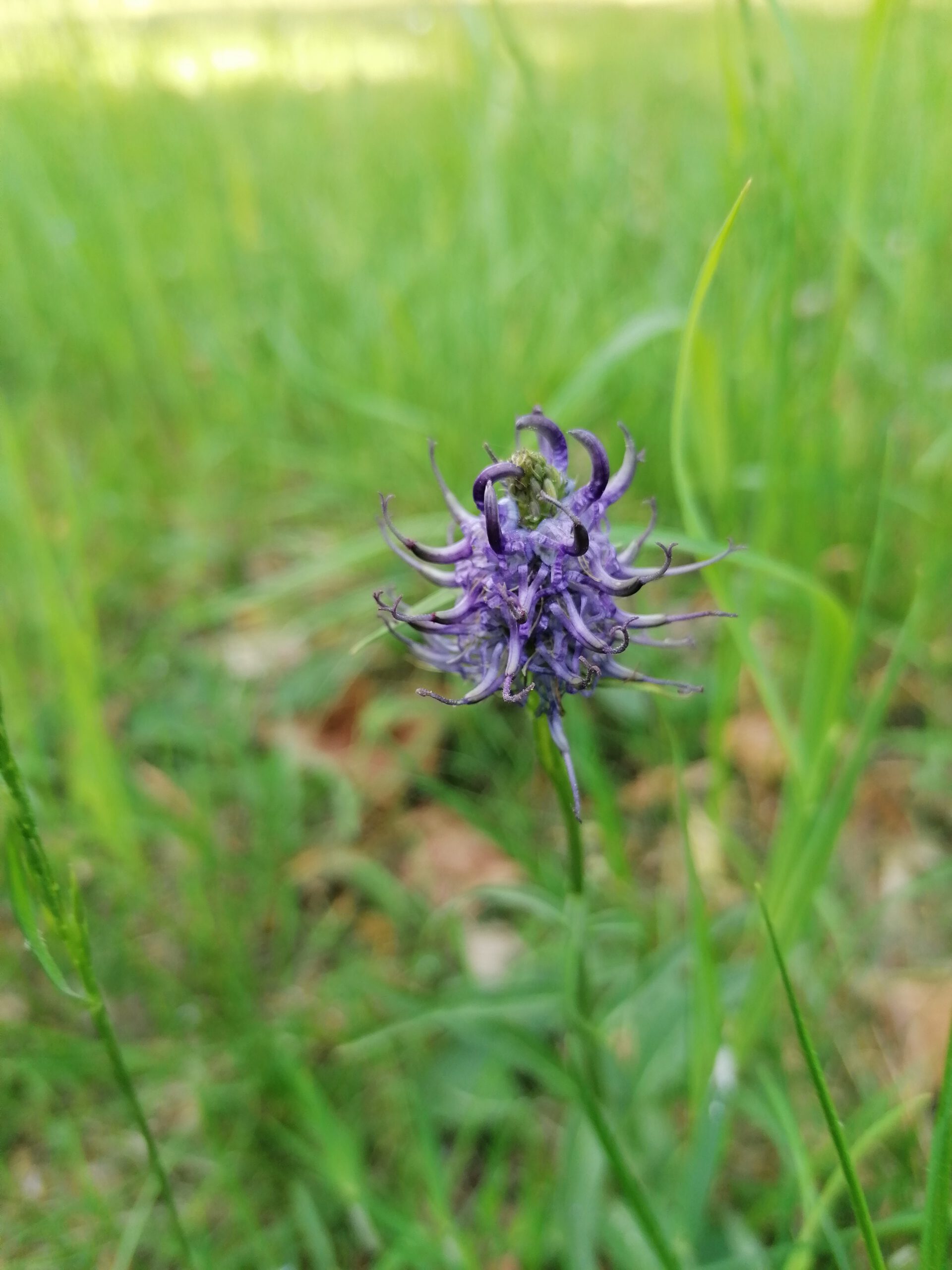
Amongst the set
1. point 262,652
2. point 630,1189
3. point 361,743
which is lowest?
point 630,1189

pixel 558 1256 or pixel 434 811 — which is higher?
pixel 434 811

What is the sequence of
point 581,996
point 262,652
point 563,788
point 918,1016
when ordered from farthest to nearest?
point 262,652
point 918,1016
point 581,996
point 563,788

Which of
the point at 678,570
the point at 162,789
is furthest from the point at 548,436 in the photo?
the point at 162,789

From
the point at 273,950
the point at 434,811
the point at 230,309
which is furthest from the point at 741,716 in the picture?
the point at 230,309

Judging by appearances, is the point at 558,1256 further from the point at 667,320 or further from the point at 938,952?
the point at 667,320

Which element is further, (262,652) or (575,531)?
(262,652)

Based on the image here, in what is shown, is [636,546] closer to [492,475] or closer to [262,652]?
[492,475]

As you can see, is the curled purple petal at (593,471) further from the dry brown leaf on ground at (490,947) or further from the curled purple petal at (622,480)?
the dry brown leaf on ground at (490,947)
